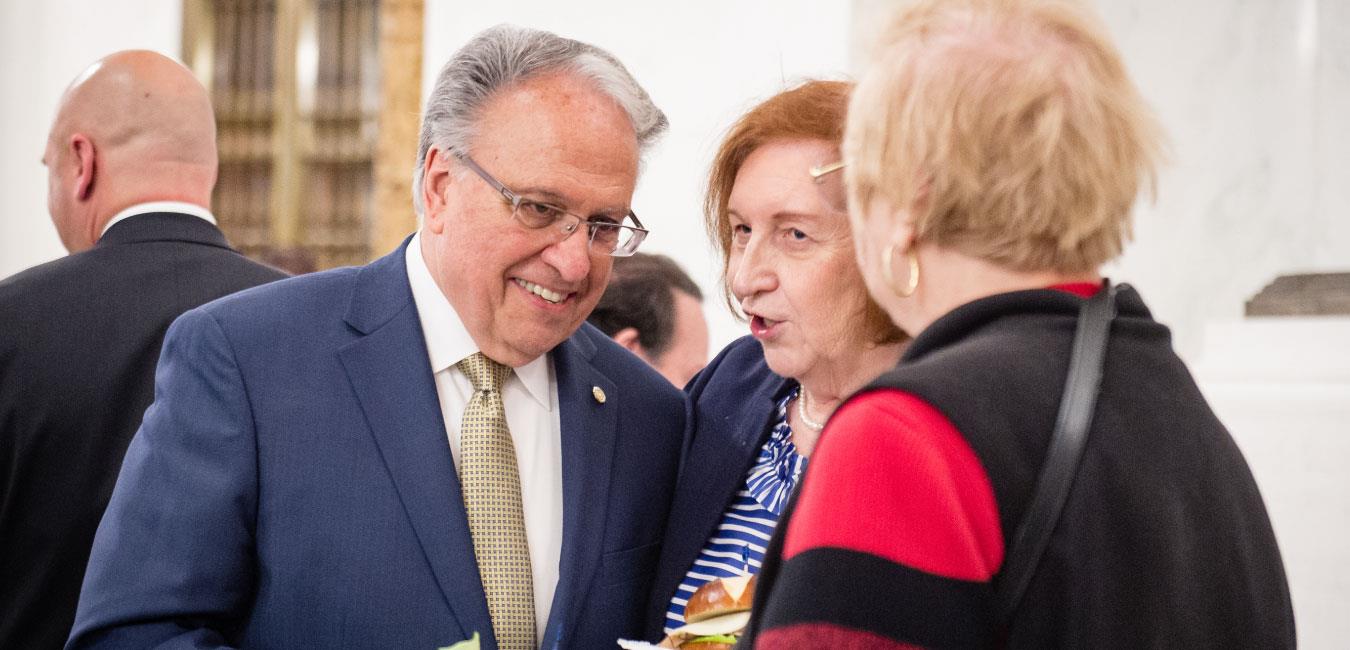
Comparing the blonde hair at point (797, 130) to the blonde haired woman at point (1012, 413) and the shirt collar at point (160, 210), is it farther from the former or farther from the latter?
the shirt collar at point (160, 210)

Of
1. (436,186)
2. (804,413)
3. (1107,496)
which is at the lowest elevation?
(804,413)

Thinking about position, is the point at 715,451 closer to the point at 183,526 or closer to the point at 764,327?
the point at 764,327

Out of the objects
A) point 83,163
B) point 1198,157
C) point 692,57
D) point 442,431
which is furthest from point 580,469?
point 1198,157

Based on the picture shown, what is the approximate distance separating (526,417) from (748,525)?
0.43 meters

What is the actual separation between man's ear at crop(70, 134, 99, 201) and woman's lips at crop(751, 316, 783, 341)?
6.07ft

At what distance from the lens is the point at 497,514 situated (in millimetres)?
2160

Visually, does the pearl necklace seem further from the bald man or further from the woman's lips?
the bald man

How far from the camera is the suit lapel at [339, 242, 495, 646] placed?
2.04 meters

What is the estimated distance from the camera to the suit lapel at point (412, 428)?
2035mm

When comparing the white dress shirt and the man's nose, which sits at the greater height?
the man's nose

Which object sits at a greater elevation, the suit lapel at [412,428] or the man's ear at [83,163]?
the man's ear at [83,163]

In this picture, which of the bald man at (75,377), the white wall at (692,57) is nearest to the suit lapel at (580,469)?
the bald man at (75,377)

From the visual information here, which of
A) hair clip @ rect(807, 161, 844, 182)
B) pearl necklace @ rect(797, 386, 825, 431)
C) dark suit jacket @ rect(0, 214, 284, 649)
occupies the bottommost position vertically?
dark suit jacket @ rect(0, 214, 284, 649)

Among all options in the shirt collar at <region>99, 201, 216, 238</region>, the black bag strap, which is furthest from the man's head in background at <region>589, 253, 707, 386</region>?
the black bag strap
